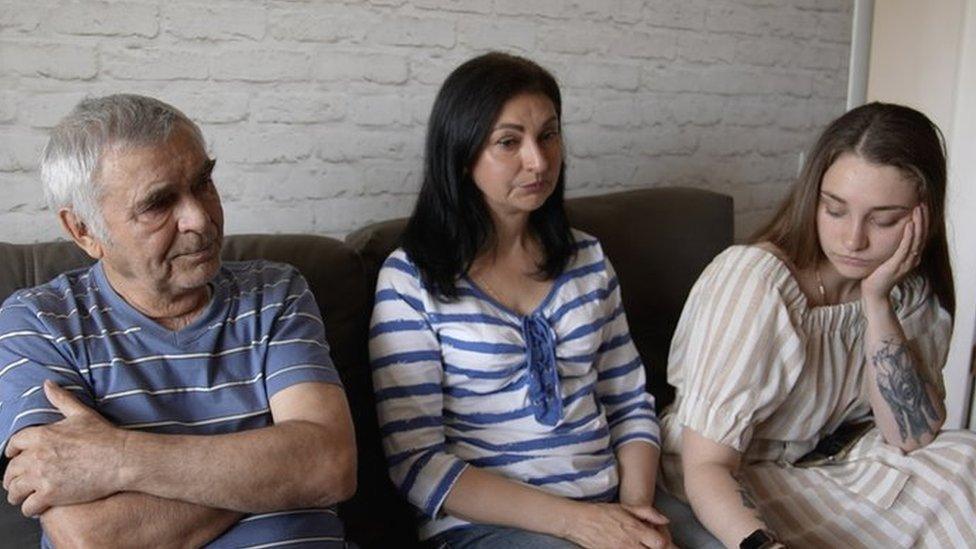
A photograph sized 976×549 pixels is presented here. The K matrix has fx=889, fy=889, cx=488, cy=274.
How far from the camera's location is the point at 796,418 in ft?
5.27

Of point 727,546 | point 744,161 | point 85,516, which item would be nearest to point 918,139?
point 727,546

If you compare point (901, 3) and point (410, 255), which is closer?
point (410, 255)

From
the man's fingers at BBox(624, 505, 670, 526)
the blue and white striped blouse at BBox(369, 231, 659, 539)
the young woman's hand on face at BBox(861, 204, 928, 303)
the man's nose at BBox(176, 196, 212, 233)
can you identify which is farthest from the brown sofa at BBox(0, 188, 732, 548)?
the young woman's hand on face at BBox(861, 204, 928, 303)

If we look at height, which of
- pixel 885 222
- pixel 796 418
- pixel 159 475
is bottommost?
pixel 796 418

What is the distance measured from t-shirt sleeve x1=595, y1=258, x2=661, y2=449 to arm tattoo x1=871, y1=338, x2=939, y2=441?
416 mm

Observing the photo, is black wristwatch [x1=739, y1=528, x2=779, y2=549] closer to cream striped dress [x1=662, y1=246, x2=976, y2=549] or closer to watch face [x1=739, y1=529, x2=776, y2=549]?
watch face [x1=739, y1=529, x2=776, y2=549]

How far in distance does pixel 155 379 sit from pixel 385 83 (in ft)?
2.91

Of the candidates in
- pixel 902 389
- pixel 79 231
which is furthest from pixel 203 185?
pixel 902 389

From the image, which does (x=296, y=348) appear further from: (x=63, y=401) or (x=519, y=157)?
(x=519, y=157)

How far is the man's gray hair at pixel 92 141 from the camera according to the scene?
1171mm

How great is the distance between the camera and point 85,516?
1.09 m

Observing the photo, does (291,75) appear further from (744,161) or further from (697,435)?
(744,161)

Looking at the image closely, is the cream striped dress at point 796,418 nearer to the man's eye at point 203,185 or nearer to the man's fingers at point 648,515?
the man's fingers at point 648,515

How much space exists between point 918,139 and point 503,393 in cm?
83
